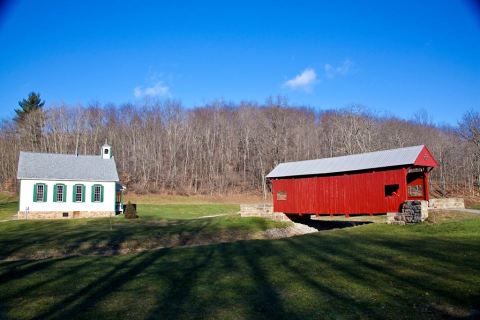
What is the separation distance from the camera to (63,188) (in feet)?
107

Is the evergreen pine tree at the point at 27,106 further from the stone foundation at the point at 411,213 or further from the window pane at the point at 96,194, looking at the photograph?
the stone foundation at the point at 411,213

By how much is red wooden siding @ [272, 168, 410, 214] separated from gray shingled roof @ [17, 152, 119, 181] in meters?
16.8

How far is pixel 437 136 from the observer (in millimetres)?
71688

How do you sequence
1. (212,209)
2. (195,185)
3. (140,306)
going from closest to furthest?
1. (140,306)
2. (212,209)
3. (195,185)

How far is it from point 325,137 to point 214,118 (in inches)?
825

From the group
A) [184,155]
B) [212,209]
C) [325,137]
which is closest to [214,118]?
[184,155]

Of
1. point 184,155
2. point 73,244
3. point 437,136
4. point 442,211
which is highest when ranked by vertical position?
point 437,136

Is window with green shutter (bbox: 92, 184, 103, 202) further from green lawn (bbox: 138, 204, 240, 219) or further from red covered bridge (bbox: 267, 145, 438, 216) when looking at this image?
red covered bridge (bbox: 267, 145, 438, 216)

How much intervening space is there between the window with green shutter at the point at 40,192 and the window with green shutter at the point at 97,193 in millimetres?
3932

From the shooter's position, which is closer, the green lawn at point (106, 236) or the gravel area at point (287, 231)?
the green lawn at point (106, 236)

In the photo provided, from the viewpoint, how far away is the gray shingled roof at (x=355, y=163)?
72.8 ft

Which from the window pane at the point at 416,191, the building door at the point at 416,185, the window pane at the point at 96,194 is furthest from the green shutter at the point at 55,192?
the window pane at the point at 416,191

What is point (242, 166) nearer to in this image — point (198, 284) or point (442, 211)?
point (442, 211)

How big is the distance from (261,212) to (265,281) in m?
19.4
